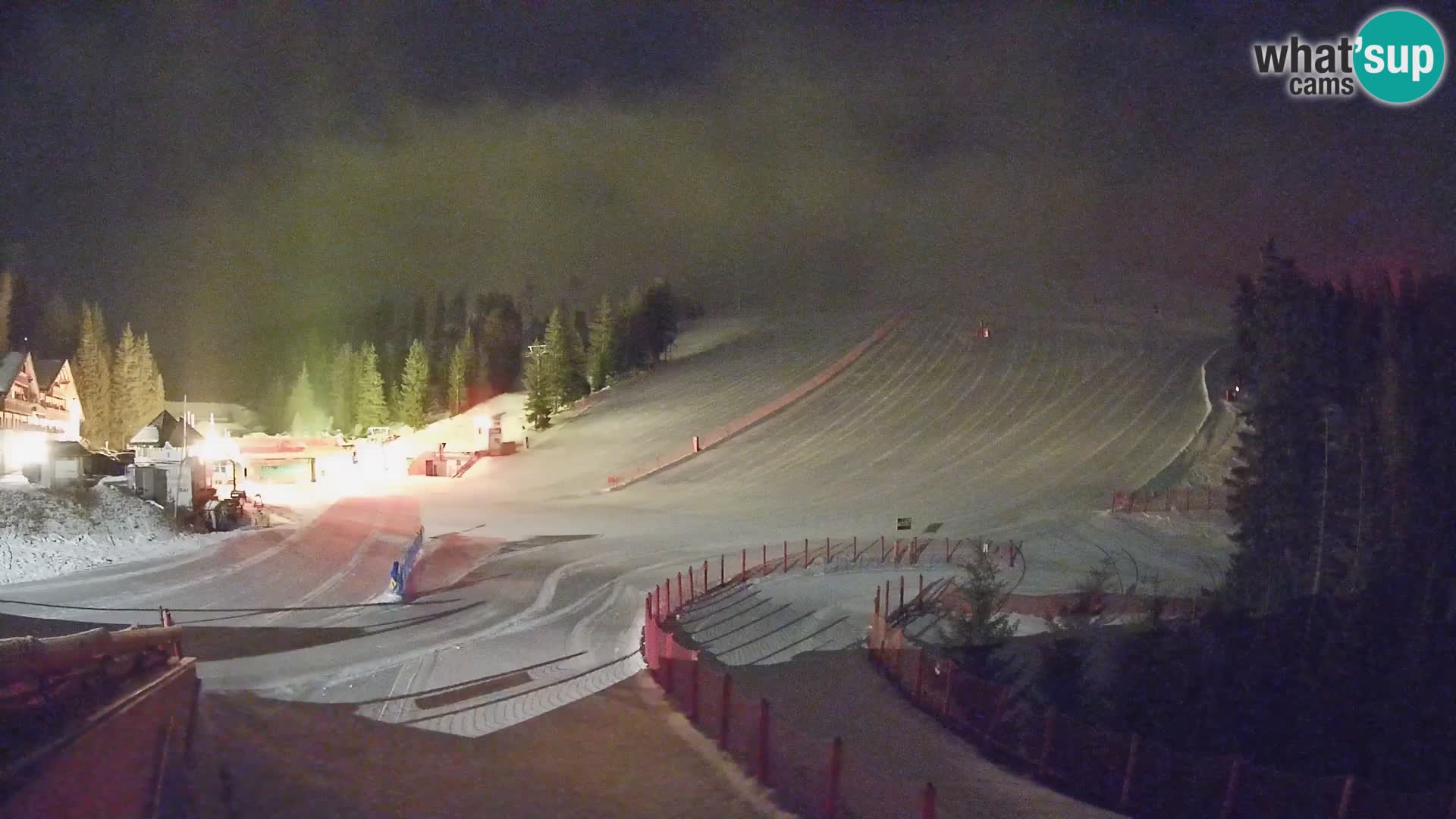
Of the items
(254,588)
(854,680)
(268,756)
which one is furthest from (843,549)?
(268,756)

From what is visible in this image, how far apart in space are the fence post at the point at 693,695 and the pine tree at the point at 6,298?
8423 centimetres

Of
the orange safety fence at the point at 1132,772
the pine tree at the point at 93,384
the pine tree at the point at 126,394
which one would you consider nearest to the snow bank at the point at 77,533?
the orange safety fence at the point at 1132,772

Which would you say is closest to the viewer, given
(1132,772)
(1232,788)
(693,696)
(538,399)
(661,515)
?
(1232,788)

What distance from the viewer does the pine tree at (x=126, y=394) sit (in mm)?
82375

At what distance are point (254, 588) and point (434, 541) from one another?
35.2ft

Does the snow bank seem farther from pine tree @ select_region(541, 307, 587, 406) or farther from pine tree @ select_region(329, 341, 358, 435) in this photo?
pine tree @ select_region(329, 341, 358, 435)

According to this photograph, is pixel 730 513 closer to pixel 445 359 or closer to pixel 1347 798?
pixel 1347 798

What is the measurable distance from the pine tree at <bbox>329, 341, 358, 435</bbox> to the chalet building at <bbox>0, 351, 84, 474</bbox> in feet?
173

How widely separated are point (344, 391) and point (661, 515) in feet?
318

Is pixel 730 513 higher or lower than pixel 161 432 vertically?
lower

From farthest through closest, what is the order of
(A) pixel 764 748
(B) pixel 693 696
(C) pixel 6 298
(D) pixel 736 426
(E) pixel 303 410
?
(E) pixel 303 410 → (C) pixel 6 298 → (D) pixel 736 426 → (B) pixel 693 696 → (A) pixel 764 748

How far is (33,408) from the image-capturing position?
59281mm

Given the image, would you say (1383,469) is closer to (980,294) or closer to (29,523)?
(29,523)

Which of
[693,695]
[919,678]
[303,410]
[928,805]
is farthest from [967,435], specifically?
[303,410]
